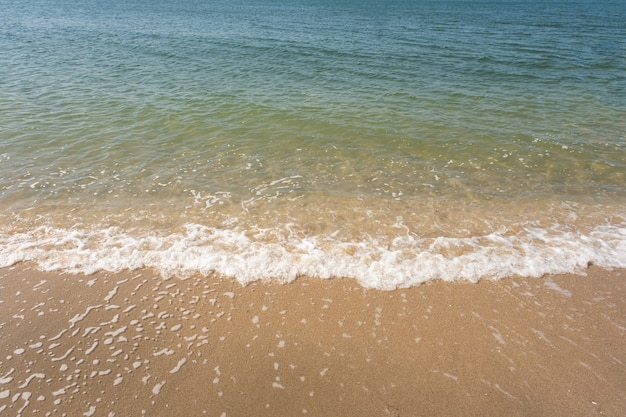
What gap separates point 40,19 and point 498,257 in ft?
183

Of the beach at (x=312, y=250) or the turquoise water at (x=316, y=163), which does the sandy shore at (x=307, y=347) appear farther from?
the turquoise water at (x=316, y=163)

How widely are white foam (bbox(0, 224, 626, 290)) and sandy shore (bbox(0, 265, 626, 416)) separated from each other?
32 centimetres

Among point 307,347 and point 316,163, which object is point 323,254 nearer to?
point 307,347

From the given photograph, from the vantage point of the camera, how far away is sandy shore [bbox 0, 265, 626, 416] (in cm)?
520

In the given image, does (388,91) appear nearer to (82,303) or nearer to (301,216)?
(301,216)

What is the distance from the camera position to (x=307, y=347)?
5992 millimetres

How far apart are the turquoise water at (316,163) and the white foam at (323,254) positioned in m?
0.04

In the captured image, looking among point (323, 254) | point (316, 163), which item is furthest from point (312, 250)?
point (316, 163)

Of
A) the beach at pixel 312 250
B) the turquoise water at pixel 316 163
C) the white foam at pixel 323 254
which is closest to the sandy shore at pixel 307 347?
the beach at pixel 312 250

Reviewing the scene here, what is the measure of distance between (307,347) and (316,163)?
299 inches

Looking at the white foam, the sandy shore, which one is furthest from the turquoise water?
the sandy shore

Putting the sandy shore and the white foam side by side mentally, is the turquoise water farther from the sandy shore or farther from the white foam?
the sandy shore

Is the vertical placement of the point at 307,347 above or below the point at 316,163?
above

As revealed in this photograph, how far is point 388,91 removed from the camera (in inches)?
781
